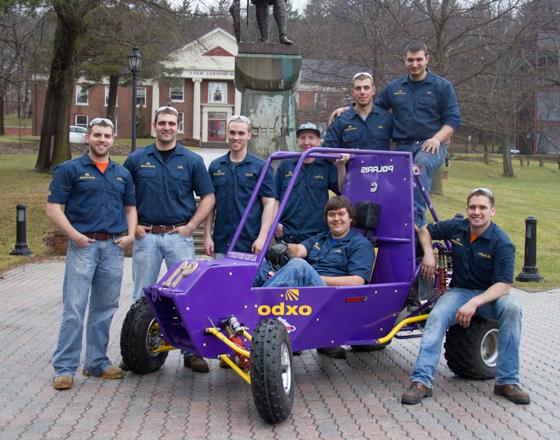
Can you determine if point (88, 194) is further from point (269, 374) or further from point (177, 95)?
point (177, 95)

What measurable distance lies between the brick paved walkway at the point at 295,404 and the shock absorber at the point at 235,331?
0.36 meters

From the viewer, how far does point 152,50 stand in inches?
1203

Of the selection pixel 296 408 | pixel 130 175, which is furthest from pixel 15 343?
pixel 296 408

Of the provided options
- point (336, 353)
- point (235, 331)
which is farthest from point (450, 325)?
point (235, 331)

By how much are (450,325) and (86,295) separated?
9.08 feet

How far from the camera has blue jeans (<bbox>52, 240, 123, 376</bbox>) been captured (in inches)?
243

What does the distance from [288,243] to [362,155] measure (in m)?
0.95

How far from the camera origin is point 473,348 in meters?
6.40

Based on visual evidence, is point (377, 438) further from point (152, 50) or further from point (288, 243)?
point (152, 50)

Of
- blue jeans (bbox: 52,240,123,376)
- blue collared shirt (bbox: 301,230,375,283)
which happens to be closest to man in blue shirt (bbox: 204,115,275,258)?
blue collared shirt (bbox: 301,230,375,283)

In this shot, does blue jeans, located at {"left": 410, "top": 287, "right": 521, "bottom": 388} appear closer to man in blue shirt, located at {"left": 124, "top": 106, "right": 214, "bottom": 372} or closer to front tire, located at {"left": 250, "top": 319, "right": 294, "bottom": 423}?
front tire, located at {"left": 250, "top": 319, "right": 294, "bottom": 423}

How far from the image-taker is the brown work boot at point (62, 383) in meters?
6.10

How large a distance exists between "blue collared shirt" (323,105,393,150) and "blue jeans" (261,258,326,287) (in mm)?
1757

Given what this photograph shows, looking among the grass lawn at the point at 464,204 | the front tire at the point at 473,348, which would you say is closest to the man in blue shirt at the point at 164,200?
the front tire at the point at 473,348
